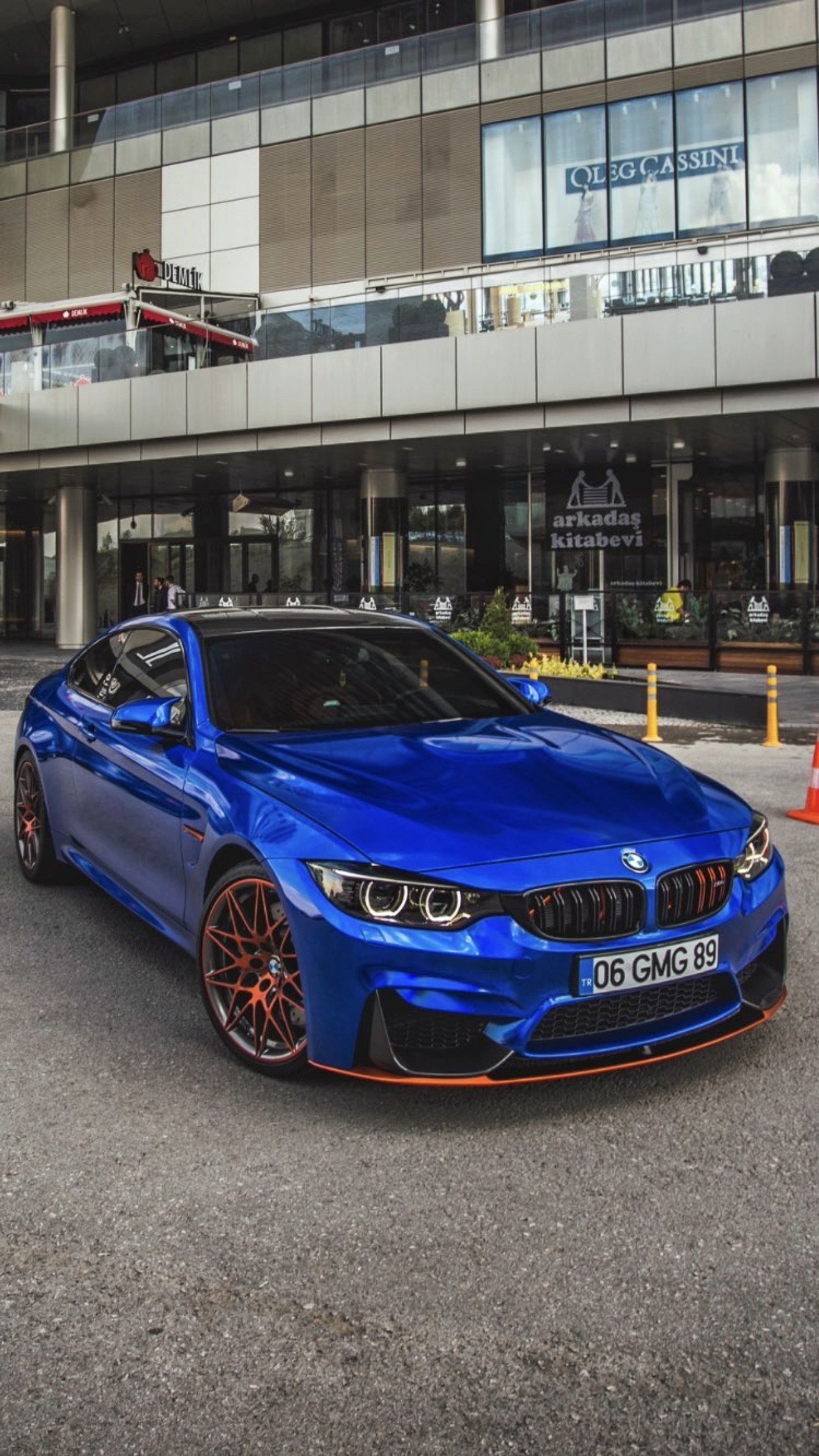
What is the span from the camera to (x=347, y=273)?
3497 cm

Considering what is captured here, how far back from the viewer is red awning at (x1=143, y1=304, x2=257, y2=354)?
30.2m

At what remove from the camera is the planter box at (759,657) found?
2275 cm

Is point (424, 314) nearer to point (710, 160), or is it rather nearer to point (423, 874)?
point (710, 160)

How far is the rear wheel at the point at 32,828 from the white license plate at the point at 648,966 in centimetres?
374

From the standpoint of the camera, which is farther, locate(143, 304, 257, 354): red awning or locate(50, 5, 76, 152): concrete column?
locate(50, 5, 76, 152): concrete column

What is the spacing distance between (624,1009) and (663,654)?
20898 mm

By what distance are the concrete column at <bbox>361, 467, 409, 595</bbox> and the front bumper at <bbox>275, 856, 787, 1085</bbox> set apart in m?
29.2

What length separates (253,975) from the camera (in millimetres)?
4113

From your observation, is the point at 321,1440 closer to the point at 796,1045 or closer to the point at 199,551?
the point at 796,1045

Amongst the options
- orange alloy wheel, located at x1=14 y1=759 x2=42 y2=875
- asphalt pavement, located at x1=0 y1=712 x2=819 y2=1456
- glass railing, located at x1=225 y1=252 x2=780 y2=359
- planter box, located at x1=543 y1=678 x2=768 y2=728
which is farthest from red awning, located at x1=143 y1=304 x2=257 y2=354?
asphalt pavement, located at x1=0 y1=712 x2=819 y2=1456

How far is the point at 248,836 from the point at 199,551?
3642cm

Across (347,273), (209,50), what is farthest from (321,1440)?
(209,50)

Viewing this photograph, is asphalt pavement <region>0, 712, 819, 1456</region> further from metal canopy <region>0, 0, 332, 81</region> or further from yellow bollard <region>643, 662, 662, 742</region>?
metal canopy <region>0, 0, 332, 81</region>

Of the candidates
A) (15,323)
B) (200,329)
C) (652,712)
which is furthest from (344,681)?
(15,323)
